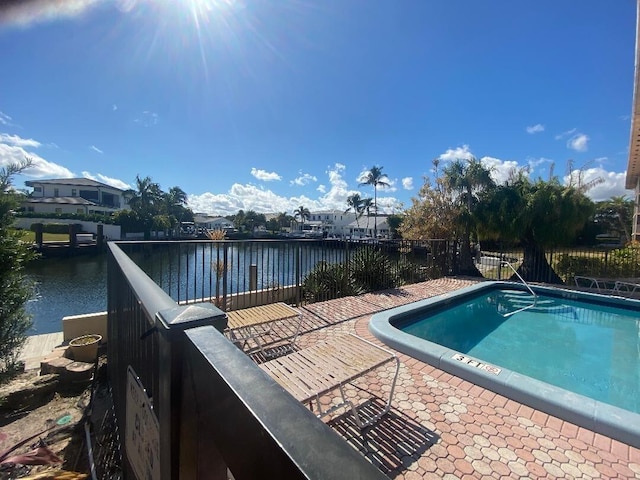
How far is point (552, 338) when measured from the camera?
593cm

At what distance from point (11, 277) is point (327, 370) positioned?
3450mm

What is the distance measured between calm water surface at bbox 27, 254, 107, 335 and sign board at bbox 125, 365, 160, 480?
26.5 ft

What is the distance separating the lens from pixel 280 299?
659 cm

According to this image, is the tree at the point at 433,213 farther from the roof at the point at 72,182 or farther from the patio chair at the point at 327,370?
the roof at the point at 72,182

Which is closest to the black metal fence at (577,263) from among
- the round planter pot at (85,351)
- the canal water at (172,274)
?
the canal water at (172,274)

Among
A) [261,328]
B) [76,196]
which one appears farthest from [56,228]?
[261,328]

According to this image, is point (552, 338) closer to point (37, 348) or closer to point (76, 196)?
point (37, 348)

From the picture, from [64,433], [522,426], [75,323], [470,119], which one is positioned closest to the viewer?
[522,426]

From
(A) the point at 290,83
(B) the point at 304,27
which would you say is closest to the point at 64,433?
(B) the point at 304,27

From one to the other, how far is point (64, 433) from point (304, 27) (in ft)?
27.0

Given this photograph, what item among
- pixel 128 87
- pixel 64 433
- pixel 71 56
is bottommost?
pixel 64 433

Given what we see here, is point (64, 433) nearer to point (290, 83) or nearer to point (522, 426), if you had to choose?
point (522, 426)

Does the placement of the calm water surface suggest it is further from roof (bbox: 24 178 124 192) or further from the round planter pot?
roof (bbox: 24 178 124 192)

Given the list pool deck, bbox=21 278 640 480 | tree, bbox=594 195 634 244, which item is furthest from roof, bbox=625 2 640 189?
tree, bbox=594 195 634 244
